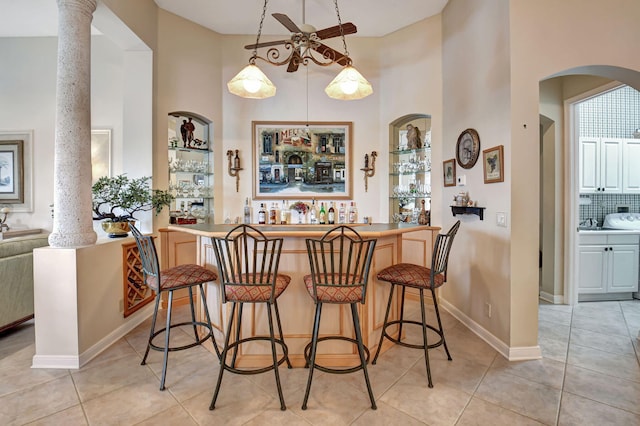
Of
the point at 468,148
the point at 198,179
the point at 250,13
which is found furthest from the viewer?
the point at 198,179

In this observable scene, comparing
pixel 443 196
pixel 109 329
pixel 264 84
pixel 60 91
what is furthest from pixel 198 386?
pixel 443 196

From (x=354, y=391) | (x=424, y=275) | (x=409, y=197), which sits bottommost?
(x=354, y=391)

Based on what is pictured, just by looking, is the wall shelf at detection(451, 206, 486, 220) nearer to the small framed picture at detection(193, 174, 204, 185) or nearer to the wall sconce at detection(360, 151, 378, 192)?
the wall sconce at detection(360, 151, 378, 192)

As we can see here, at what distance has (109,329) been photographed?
9.05 feet

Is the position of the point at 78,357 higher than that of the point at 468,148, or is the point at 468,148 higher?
the point at 468,148

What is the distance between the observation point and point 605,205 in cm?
434

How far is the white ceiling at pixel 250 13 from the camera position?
11.7 feet

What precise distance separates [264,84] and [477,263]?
2.65m

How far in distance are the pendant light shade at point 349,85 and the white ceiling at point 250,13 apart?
1.52 meters

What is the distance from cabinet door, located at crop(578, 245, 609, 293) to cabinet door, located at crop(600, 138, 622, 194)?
3.12 ft

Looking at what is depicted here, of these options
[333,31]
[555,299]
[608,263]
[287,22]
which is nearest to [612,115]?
[608,263]

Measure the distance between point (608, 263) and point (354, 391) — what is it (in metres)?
3.94

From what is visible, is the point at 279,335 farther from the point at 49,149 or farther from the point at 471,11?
the point at 49,149

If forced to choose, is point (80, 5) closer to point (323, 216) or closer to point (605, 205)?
point (323, 216)
